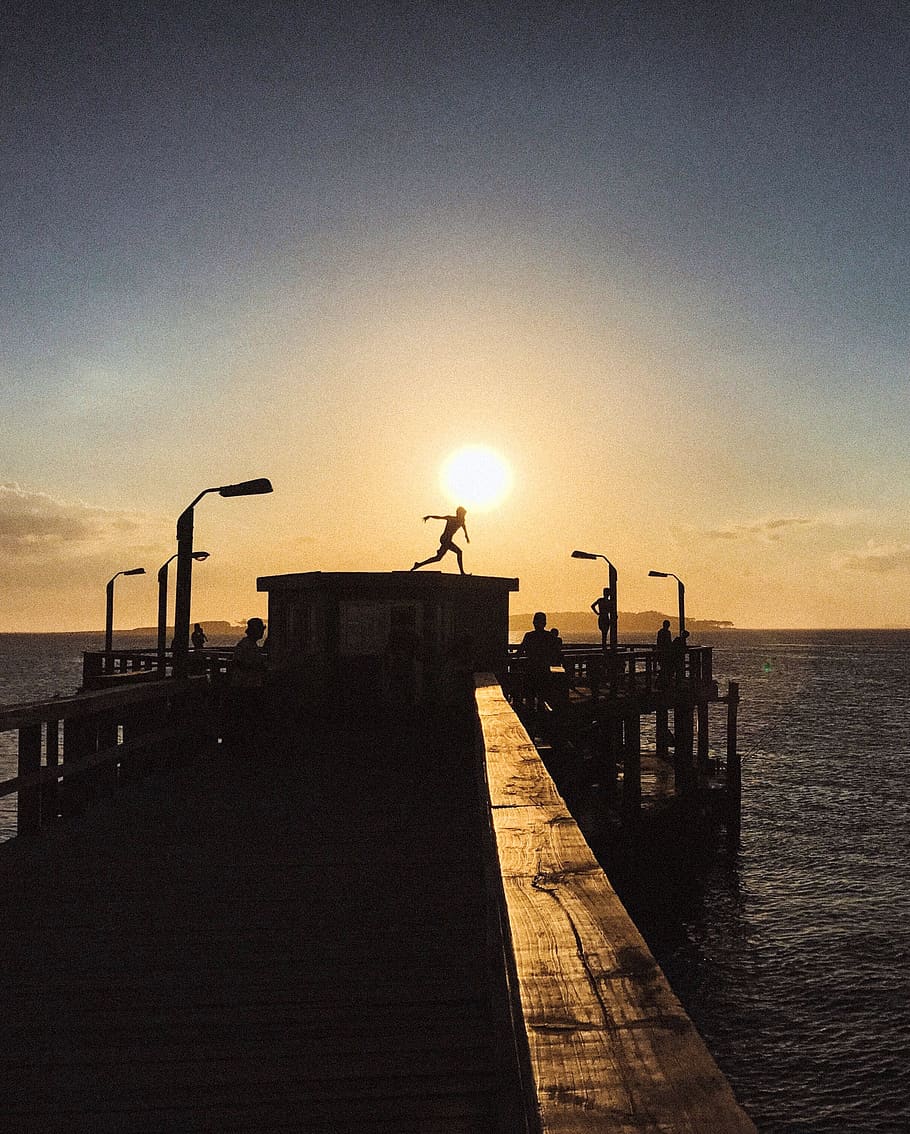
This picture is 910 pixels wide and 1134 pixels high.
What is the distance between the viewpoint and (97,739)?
10.9 metres

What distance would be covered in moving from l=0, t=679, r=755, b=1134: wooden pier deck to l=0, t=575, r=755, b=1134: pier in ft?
0.03

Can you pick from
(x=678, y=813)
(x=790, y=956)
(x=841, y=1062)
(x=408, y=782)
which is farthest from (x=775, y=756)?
(x=408, y=782)

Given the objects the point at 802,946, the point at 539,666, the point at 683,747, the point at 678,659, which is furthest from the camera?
the point at 683,747

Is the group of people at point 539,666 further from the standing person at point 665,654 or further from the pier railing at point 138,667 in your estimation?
the standing person at point 665,654

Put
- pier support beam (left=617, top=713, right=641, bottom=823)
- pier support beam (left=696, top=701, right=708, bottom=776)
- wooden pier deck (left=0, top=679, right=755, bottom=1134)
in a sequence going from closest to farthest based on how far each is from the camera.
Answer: wooden pier deck (left=0, top=679, right=755, bottom=1134) < pier support beam (left=617, top=713, right=641, bottom=823) < pier support beam (left=696, top=701, right=708, bottom=776)

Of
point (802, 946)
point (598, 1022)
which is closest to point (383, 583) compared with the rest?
point (802, 946)

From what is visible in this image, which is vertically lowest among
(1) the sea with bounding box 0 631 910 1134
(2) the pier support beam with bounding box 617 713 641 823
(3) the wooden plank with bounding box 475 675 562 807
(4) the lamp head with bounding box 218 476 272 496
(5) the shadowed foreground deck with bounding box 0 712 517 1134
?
(1) the sea with bounding box 0 631 910 1134

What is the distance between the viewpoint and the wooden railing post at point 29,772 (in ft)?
28.5

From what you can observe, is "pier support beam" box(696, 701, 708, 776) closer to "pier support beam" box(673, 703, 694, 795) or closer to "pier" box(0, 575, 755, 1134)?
"pier support beam" box(673, 703, 694, 795)

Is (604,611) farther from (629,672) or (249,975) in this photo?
(249,975)

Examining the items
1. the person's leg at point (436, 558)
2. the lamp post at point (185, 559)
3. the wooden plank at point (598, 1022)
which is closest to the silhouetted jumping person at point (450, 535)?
the person's leg at point (436, 558)

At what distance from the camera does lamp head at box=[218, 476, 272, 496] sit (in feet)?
51.0

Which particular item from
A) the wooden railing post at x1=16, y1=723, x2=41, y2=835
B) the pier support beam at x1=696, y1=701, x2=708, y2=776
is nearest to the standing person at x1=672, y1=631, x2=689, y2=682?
the pier support beam at x1=696, y1=701, x2=708, y2=776

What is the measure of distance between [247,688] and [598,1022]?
11.0 meters
